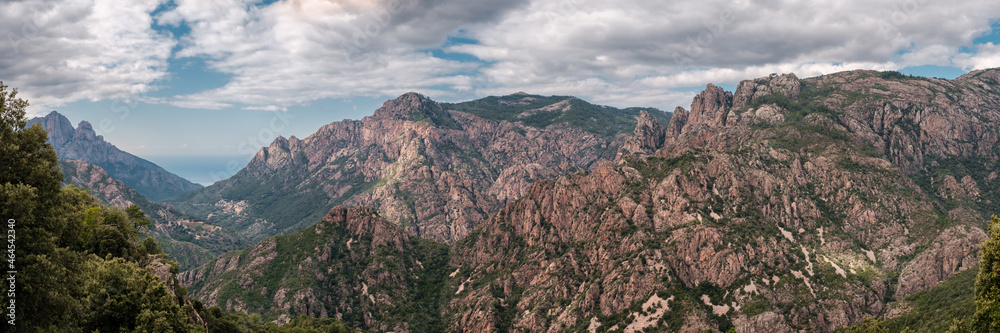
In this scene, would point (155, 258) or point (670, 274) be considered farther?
point (670, 274)

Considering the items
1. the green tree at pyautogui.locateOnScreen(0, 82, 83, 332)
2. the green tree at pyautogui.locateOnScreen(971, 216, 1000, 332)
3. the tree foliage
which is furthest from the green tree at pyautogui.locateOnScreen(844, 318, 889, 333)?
the green tree at pyautogui.locateOnScreen(0, 82, 83, 332)

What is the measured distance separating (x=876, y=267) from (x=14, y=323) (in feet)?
826

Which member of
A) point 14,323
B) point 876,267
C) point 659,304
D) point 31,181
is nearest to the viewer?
point 14,323

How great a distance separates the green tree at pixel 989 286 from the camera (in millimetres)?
49281

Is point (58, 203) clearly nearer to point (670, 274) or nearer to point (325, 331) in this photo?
point (325, 331)

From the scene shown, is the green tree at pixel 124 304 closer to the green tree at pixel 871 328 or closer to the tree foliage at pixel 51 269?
the tree foliage at pixel 51 269

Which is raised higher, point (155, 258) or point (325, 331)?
point (155, 258)

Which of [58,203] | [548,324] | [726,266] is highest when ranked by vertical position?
[58,203]

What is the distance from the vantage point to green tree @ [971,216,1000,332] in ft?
162

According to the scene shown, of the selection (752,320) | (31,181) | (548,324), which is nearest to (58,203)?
(31,181)

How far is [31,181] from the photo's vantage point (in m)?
39.8

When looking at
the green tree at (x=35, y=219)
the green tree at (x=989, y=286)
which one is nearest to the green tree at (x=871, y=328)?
the green tree at (x=989, y=286)

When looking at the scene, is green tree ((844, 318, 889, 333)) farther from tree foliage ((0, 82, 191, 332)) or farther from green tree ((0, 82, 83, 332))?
green tree ((0, 82, 83, 332))

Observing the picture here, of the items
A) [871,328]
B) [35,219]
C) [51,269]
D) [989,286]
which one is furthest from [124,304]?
Result: [871,328]
